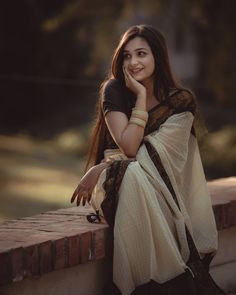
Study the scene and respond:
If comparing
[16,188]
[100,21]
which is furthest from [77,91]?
[16,188]

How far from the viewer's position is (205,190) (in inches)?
138

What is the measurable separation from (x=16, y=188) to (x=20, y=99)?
11.3 meters

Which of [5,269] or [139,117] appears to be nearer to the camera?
[5,269]

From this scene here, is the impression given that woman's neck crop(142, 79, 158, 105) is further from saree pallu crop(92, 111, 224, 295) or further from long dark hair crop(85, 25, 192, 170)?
saree pallu crop(92, 111, 224, 295)

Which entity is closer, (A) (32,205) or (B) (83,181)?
(B) (83,181)

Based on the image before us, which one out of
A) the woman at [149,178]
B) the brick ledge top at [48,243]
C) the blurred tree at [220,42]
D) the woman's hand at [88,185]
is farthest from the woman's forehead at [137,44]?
the blurred tree at [220,42]

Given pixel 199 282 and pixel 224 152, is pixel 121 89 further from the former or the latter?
pixel 224 152

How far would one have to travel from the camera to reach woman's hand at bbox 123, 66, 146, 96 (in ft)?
11.1

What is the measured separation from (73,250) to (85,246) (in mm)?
101

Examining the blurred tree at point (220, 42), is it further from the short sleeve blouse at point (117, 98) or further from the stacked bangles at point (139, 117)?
the stacked bangles at point (139, 117)

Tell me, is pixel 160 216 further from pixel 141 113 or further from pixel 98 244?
pixel 141 113

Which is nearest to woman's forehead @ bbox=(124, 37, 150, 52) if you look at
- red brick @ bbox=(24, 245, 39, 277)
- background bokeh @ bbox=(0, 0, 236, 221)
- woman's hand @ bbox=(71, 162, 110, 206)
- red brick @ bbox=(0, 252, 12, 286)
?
woman's hand @ bbox=(71, 162, 110, 206)

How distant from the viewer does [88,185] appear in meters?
3.25

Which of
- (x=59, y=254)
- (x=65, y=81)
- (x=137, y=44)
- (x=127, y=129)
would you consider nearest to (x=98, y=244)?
(x=59, y=254)
